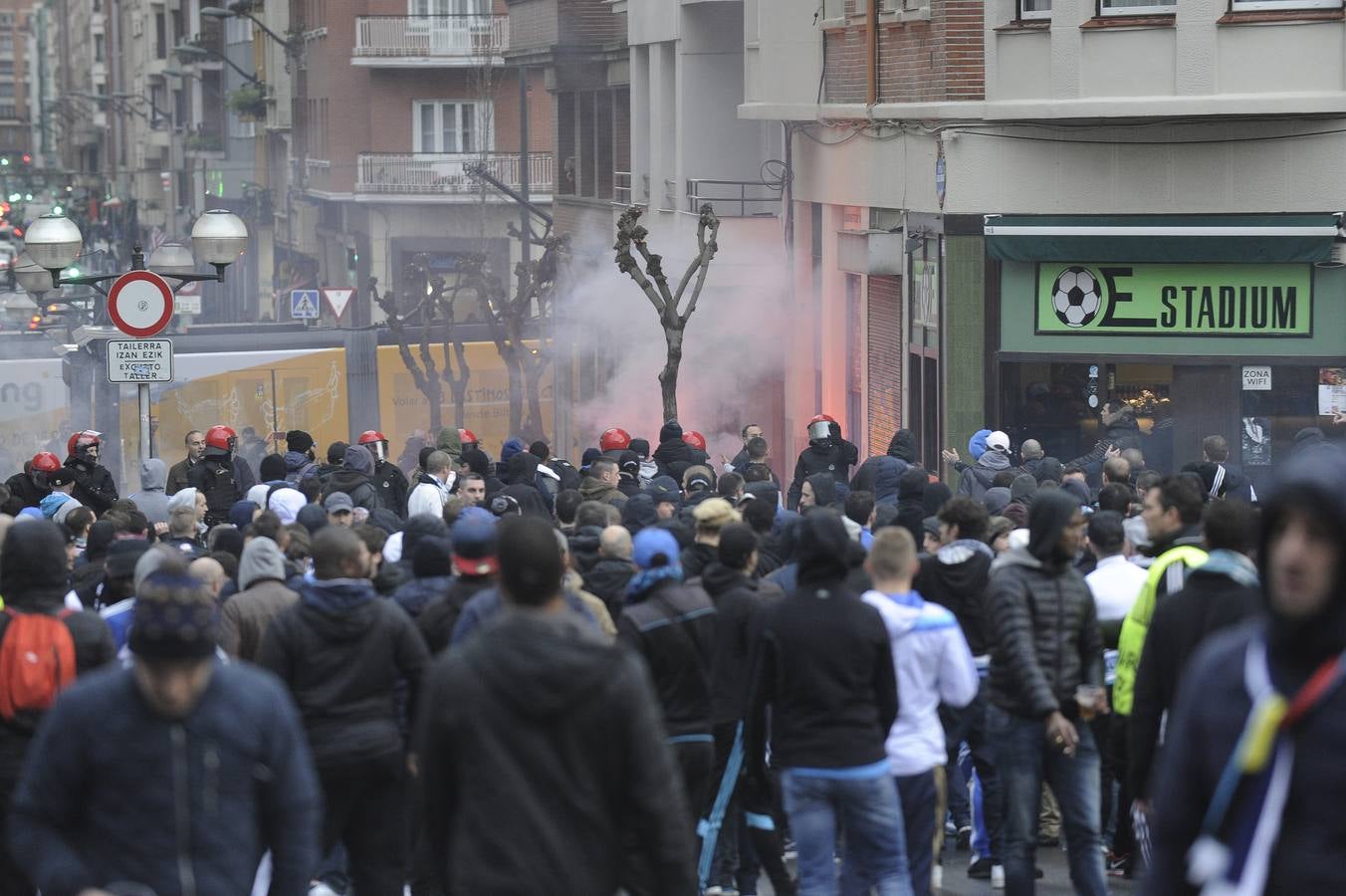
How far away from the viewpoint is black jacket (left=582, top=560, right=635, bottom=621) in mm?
8594

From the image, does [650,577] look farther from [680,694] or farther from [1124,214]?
[1124,214]

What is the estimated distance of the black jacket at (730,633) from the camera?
7.59 metres

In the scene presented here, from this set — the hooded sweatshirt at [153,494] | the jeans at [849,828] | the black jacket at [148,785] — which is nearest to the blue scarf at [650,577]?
the jeans at [849,828]

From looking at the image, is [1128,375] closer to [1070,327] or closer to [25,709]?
[1070,327]

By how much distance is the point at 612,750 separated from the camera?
4.19 metres

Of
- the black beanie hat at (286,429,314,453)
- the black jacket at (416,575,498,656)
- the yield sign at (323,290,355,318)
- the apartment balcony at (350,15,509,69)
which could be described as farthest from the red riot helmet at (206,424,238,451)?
the apartment balcony at (350,15,509,69)

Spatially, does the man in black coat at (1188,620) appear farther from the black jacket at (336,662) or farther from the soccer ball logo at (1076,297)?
the soccer ball logo at (1076,297)

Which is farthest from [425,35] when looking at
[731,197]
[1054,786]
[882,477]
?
[1054,786]

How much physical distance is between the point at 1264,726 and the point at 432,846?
6.06ft

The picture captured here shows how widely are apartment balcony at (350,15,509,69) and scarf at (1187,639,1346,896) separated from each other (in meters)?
51.6

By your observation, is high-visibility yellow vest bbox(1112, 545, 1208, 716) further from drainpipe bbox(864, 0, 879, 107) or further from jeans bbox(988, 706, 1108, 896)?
drainpipe bbox(864, 0, 879, 107)

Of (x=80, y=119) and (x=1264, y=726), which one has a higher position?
(x=80, y=119)

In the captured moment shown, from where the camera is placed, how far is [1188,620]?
633 centimetres

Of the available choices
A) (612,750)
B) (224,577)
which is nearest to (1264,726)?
(612,750)
